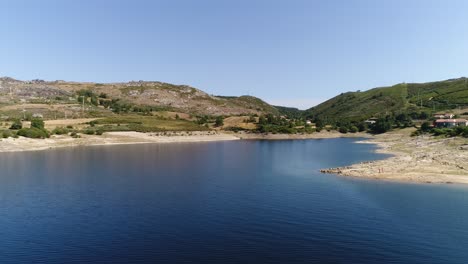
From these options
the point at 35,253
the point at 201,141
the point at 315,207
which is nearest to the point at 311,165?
the point at 315,207

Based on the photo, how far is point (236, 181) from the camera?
209 ft

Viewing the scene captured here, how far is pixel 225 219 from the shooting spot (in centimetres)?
4081

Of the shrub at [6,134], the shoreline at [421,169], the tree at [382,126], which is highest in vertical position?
the tree at [382,126]

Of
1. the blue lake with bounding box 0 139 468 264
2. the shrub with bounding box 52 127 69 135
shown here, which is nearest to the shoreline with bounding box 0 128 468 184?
the shrub with bounding box 52 127 69 135

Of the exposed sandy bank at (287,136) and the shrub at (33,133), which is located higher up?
the shrub at (33,133)

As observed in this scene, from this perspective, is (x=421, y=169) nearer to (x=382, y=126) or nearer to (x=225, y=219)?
(x=225, y=219)

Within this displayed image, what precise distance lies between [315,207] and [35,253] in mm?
28455

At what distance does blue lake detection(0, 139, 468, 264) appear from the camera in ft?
104

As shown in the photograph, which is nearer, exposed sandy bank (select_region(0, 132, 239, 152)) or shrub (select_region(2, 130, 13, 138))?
exposed sandy bank (select_region(0, 132, 239, 152))

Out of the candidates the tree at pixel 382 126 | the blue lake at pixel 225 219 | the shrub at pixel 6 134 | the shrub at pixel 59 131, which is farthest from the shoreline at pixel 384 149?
the tree at pixel 382 126

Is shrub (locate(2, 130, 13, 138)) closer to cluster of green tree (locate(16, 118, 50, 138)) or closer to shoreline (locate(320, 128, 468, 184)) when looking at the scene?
cluster of green tree (locate(16, 118, 50, 138))

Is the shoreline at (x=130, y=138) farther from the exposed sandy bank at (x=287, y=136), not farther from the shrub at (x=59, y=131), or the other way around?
the shrub at (x=59, y=131)

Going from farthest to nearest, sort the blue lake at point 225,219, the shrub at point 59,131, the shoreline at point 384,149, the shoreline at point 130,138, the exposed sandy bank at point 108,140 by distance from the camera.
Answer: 1. the shrub at point 59,131
2. the shoreline at point 130,138
3. the exposed sandy bank at point 108,140
4. the shoreline at point 384,149
5. the blue lake at point 225,219

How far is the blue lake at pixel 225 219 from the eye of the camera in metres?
31.6
